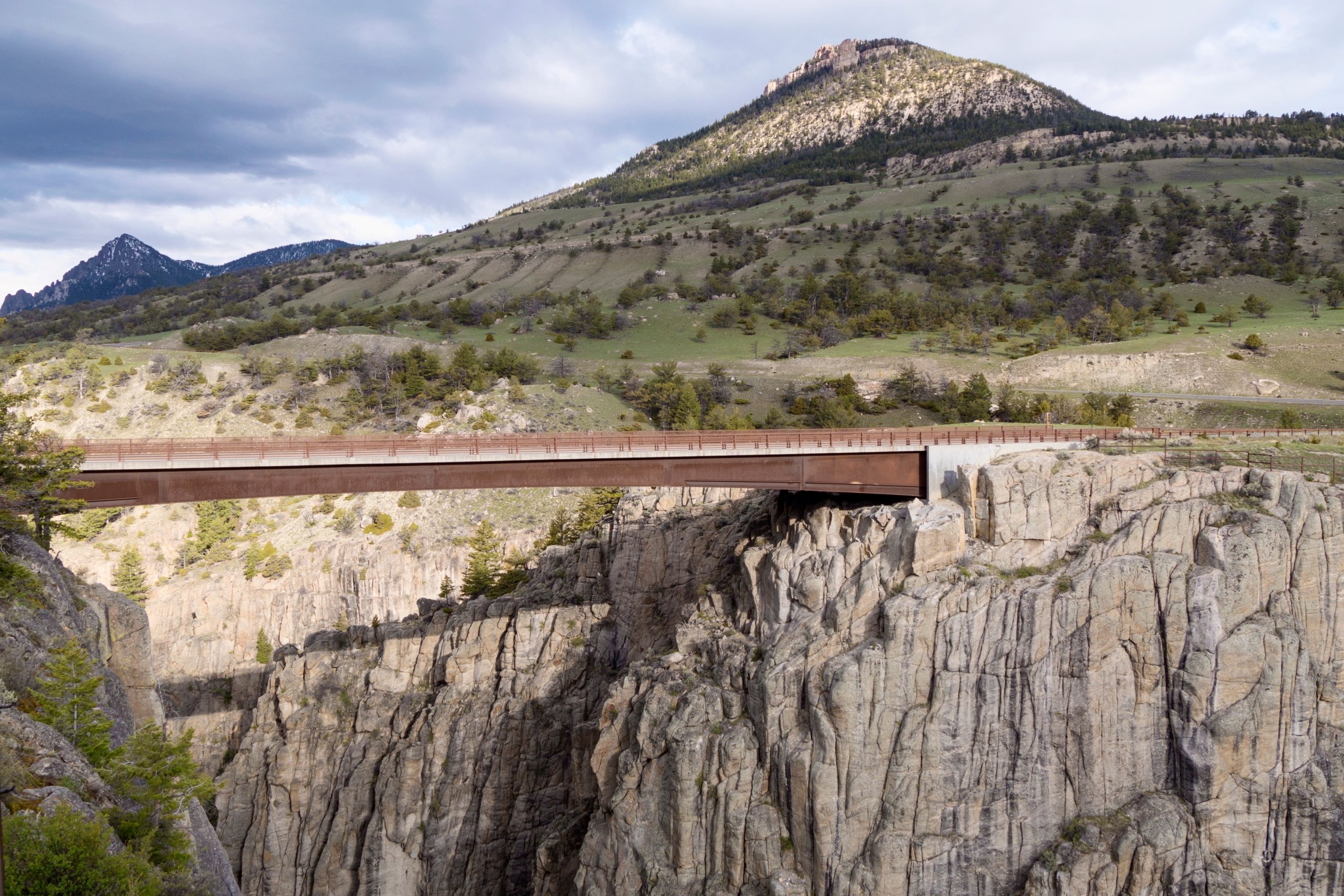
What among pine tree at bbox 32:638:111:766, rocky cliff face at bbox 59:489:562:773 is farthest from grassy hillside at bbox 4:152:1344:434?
pine tree at bbox 32:638:111:766

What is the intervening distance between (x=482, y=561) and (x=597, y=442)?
21369 millimetres

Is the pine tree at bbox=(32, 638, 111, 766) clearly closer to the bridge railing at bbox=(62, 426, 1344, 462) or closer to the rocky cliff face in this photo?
the bridge railing at bbox=(62, 426, 1344, 462)

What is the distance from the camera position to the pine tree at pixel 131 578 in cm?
5041

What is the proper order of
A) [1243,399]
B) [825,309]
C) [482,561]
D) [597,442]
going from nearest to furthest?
1. [597,442]
2. [482,561]
3. [1243,399]
4. [825,309]

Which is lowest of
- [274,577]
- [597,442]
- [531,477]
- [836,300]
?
[274,577]

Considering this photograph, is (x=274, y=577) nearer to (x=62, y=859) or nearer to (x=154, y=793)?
(x=154, y=793)

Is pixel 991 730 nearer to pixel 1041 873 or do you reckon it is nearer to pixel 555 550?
pixel 1041 873

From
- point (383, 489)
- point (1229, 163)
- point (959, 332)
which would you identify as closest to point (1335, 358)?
point (959, 332)

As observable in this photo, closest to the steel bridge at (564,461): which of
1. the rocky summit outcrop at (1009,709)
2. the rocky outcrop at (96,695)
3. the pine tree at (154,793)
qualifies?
the rocky summit outcrop at (1009,709)

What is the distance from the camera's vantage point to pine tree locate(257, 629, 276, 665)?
4984 centimetres

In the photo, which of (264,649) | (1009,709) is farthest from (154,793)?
(264,649)

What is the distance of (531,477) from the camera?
32719mm

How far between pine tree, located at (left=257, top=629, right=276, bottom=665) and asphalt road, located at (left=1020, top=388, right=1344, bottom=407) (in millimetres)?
61419

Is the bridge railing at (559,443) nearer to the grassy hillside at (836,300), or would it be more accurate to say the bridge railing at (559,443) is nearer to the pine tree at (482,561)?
the pine tree at (482,561)
